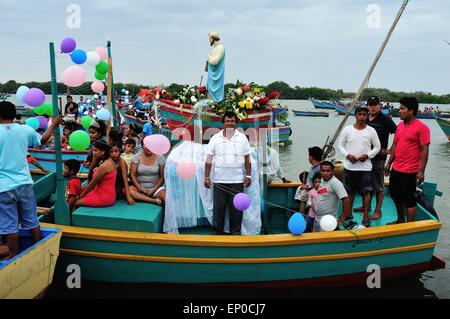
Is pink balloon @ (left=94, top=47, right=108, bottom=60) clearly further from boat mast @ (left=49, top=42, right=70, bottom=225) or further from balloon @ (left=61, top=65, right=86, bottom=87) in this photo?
boat mast @ (left=49, top=42, right=70, bottom=225)

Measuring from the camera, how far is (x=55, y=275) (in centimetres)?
479

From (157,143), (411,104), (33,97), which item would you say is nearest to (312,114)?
(411,104)

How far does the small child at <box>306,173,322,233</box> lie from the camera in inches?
196

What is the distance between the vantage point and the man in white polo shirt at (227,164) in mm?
4770

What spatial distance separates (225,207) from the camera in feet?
16.3

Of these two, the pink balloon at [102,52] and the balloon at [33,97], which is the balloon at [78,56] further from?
the pink balloon at [102,52]

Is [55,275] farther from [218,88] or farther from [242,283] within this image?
[218,88]

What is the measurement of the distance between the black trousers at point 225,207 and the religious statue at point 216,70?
8.16 ft

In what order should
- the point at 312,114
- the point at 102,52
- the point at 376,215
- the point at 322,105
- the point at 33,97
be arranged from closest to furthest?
the point at 33,97 < the point at 376,215 < the point at 102,52 < the point at 312,114 < the point at 322,105

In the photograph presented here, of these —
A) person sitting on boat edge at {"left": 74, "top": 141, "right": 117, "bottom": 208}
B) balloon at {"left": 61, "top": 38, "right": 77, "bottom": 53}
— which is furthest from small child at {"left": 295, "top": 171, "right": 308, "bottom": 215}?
balloon at {"left": 61, "top": 38, "right": 77, "bottom": 53}

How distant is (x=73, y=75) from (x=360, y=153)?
3396 millimetres

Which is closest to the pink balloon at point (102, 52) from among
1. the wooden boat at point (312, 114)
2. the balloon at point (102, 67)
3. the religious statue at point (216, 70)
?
the balloon at point (102, 67)

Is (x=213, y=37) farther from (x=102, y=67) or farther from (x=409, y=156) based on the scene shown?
(x=409, y=156)
